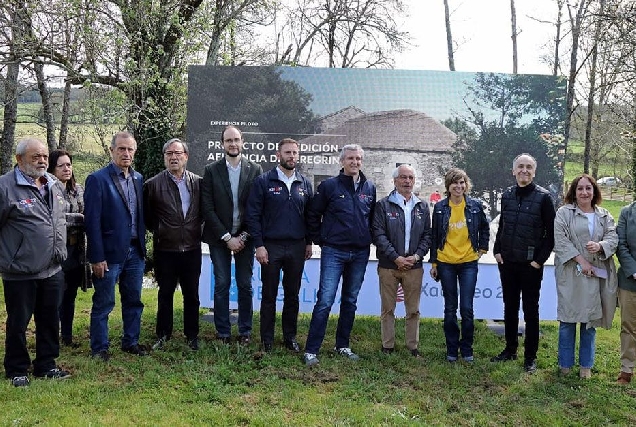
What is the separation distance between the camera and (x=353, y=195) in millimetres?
4891

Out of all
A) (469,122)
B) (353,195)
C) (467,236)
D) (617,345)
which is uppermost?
(469,122)

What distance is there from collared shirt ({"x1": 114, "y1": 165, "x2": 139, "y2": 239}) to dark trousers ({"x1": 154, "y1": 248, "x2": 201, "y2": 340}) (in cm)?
36

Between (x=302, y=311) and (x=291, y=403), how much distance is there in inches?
102

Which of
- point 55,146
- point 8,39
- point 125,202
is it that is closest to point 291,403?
point 125,202

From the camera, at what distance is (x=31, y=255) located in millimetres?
4066

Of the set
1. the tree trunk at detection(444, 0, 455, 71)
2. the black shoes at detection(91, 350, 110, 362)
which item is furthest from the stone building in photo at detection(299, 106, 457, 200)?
the tree trunk at detection(444, 0, 455, 71)

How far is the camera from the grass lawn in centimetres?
379

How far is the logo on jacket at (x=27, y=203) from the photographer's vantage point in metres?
4.04

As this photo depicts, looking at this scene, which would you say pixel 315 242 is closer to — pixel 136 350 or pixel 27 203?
pixel 136 350

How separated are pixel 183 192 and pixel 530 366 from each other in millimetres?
3419

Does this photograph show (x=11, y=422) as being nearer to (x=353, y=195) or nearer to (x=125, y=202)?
(x=125, y=202)

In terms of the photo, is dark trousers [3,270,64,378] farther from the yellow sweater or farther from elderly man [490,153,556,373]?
elderly man [490,153,556,373]

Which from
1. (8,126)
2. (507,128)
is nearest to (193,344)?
(507,128)

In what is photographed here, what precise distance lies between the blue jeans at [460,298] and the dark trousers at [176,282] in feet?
7.27
